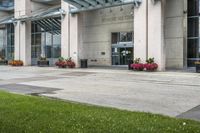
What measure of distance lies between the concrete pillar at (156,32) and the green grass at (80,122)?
20657 mm

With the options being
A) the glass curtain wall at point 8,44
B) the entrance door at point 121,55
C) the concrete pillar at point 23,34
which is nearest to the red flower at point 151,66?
the entrance door at point 121,55

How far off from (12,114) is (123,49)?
29.8m

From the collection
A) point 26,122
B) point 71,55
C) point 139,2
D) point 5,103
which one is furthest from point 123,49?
point 26,122

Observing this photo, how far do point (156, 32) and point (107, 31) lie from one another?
10237mm

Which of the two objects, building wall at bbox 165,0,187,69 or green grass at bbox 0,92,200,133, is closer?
green grass at bbox 0,92,200,133

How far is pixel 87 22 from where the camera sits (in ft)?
137

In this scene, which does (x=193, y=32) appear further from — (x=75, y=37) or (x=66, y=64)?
(x=66, y=64)

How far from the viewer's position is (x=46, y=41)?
46.9m

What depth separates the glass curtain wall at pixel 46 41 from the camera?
44875mm

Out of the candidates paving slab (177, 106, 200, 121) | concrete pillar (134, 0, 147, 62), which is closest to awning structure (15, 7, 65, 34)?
concrete pillar (134, 0, 147, 62)

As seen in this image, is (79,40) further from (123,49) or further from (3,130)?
(3,130)

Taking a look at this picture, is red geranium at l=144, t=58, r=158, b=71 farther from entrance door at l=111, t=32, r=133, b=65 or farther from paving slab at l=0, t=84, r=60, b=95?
paving slab at l=0, t=84, r=60, b=95

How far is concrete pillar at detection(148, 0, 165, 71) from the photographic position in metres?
29.5

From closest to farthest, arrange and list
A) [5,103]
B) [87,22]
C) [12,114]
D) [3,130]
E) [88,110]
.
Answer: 1. [3,130]
2. [12,114]
3. [88,110]
4. [5,103]
5. [87,22]
